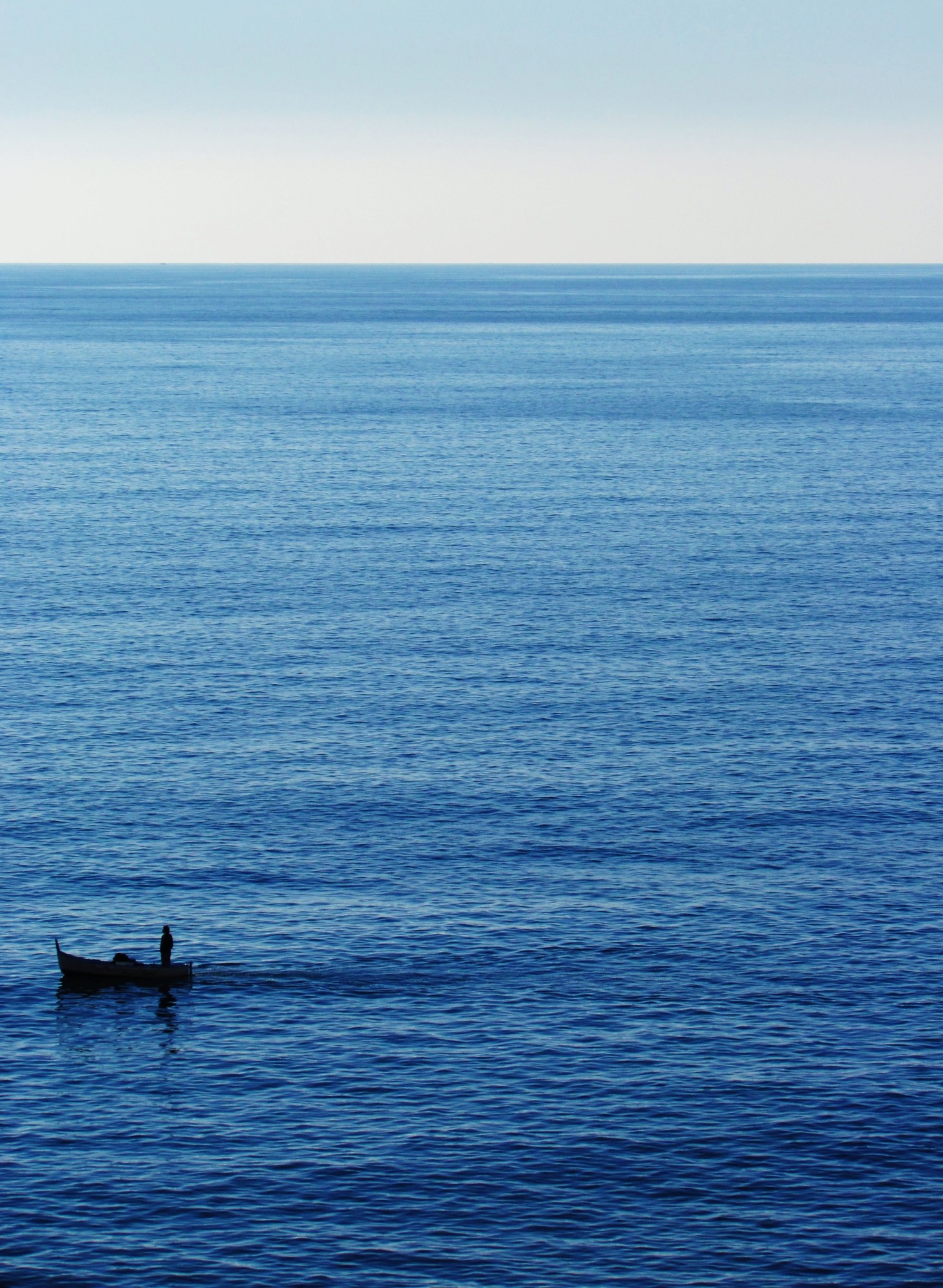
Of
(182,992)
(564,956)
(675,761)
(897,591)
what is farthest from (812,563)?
(182,992)

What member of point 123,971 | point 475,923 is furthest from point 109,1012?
point 475,923

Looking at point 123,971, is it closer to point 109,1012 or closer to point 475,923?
point 109,1012

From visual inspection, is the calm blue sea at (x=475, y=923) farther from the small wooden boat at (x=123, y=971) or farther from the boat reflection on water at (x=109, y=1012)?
the small wooden boat at (x=123, y=971)

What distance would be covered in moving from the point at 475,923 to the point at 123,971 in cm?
1692

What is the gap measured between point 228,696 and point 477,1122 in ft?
180

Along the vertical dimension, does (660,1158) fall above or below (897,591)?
below

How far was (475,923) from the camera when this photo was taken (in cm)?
8325

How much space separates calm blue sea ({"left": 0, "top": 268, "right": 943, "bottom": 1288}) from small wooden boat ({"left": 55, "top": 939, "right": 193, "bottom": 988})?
39.0 inches

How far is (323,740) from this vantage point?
10812cm

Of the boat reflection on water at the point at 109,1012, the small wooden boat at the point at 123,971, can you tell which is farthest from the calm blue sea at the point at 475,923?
the small wooden boat at the point at 123,971

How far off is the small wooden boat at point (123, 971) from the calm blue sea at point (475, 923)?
39.0 inches

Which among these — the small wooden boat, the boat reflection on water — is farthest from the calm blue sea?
the small wooden boat

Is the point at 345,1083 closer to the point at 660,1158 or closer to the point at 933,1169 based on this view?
the point at 660,1158

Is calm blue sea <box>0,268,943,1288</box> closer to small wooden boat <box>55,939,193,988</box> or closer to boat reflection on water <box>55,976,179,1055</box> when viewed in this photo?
boat reflection on water <box>55,976,179,1055</box>
